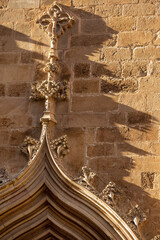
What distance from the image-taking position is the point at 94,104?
384 inches

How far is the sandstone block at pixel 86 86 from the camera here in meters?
9.86

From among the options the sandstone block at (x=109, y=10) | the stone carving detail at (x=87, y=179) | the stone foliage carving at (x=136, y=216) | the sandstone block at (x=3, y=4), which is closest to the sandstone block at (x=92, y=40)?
the sandstone block at (x=109, y=10)

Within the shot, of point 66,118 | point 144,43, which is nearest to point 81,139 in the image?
point 66,118

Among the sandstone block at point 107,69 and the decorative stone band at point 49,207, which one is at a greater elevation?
the sandstone block at point 107,69

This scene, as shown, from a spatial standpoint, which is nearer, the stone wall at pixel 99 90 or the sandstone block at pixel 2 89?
the stone wall at pixel 99 90

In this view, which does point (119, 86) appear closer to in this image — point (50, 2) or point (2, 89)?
point (2, 89)

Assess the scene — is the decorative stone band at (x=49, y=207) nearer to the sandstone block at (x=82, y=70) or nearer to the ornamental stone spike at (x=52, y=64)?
the ornamental stone spike at (x=52, y=64)

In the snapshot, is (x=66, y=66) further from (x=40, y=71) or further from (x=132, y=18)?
(x=132, y=18)

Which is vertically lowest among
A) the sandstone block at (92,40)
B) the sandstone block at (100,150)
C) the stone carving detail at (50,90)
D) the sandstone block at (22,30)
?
the sandstone block at (100,150)

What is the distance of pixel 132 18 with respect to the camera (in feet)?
33.7

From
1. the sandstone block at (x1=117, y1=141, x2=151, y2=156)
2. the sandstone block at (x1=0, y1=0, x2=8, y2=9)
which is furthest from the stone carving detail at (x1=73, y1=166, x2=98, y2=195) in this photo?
the sandstone block at (x1=0, y1=0, x2=8, y2=9)

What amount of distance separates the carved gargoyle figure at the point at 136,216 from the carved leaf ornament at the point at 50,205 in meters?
0.16

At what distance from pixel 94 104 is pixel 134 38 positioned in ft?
3.85

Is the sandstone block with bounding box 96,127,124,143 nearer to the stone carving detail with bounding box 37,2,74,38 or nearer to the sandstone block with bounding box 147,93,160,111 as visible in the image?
the sandstone block with bounding box 147,93,160,111
